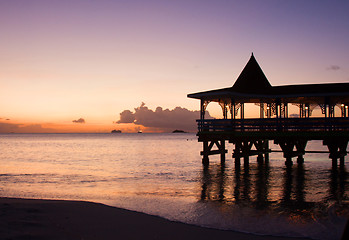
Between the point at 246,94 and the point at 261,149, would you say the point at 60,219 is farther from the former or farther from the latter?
the point at 261,149

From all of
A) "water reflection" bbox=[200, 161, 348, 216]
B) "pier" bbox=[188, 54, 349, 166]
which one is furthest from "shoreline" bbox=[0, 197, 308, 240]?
"pier" bbox=[188, 54, 349, 166]

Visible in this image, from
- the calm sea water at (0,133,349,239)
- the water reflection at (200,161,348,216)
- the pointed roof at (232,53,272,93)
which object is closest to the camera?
the calm sea water at (0,133,349,239)

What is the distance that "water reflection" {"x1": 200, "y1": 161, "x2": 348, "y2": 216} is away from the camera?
41.2 ft

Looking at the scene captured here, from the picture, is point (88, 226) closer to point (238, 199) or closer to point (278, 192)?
point (238, 199)

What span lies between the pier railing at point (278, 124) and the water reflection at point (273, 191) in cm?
314

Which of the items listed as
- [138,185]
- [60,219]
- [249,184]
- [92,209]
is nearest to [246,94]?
[249,184]

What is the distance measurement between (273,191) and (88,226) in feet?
31.8

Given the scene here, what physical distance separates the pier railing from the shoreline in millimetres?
14890

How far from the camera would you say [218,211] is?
1148cm

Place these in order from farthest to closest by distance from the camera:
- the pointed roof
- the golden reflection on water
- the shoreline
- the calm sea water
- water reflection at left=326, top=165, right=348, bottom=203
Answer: the pointed roof < water reflection at left=326, top=165, right=348, bottom=203 < the golden reflection on water < the calm sea water < the shoreline

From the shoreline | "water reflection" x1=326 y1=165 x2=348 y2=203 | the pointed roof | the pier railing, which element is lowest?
"water reflection" x1=326 y1=165 x2=348 y2=203

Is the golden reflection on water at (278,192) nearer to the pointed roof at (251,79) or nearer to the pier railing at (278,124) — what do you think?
the pier railing at (278,124)

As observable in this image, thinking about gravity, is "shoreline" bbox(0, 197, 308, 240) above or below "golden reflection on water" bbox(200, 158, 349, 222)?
above

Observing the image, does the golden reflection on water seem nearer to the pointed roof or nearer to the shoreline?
the shoreline
